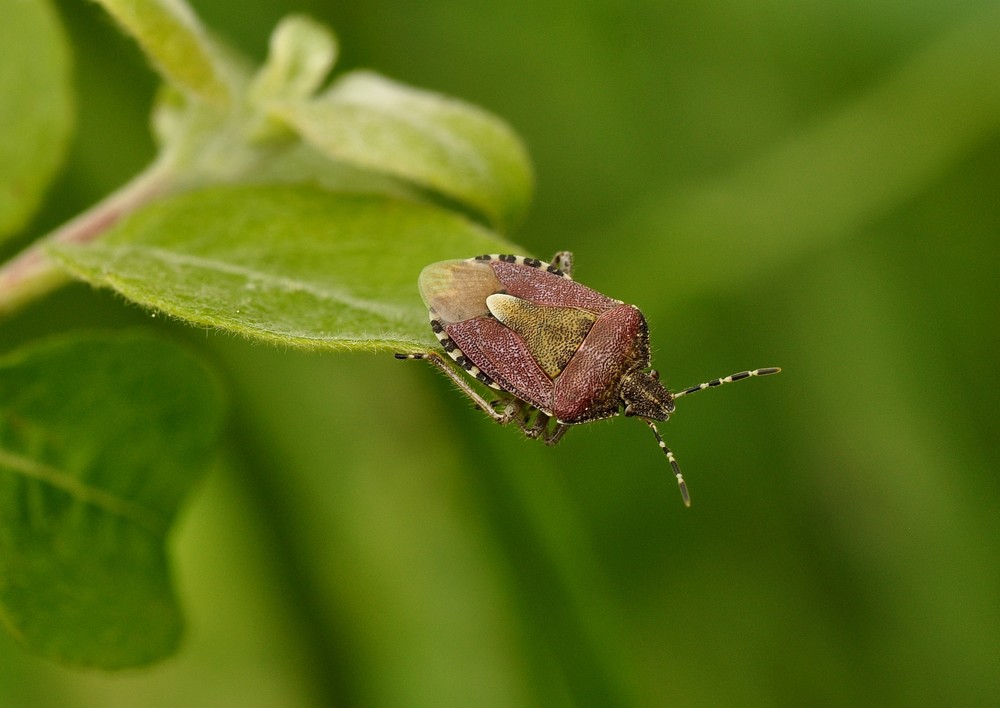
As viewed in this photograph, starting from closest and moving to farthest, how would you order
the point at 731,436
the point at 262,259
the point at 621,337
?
1. the point at 262,259
2. the point at 621,337
3. the point at 731,436

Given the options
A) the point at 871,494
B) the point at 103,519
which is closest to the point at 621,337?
the point at 103,519

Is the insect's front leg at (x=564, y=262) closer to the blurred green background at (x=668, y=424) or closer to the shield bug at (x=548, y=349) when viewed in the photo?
the shield bug at (x=548, y=349)

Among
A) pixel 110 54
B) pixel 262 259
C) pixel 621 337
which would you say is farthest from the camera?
pixel 110 54

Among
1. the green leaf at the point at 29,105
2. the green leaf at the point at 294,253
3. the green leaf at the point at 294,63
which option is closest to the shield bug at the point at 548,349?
the green leaf at the point at 294,253

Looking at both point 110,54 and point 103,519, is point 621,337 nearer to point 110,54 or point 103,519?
point 103,519

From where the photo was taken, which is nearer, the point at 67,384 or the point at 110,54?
the point at 67,384

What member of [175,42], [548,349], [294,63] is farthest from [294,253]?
[548,349]

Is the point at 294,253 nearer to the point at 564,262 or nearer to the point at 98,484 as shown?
the point at 98,484
